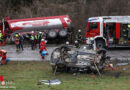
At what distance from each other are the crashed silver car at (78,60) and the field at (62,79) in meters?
0.37

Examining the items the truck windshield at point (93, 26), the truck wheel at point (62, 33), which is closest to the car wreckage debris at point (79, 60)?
the truck windshield at point (93, 26)

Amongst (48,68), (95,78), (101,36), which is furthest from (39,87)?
(101,36)

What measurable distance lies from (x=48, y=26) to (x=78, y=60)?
588 inches

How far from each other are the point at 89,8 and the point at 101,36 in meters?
10.9

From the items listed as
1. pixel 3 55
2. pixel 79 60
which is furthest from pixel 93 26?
pixel 79 60

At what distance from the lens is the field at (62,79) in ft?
29.9

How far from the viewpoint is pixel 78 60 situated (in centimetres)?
1185

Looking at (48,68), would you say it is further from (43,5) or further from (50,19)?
(43,5)

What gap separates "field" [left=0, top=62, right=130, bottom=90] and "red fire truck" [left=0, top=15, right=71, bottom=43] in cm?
1184

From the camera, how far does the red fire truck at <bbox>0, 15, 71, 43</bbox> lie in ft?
85.5

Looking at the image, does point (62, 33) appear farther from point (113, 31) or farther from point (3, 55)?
point (3, 55)

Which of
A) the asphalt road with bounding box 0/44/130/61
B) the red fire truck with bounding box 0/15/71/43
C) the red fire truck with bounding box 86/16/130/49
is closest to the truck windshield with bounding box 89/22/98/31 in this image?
the red fire truck with bounding box 86/16/130/49

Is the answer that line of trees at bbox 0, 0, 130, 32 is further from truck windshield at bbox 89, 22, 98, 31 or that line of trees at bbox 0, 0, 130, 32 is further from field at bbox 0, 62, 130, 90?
field at bbox 0, 62, 130, 90

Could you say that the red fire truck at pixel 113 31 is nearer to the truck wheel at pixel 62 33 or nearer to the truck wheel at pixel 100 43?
the truck wheel at pixel 100 43
